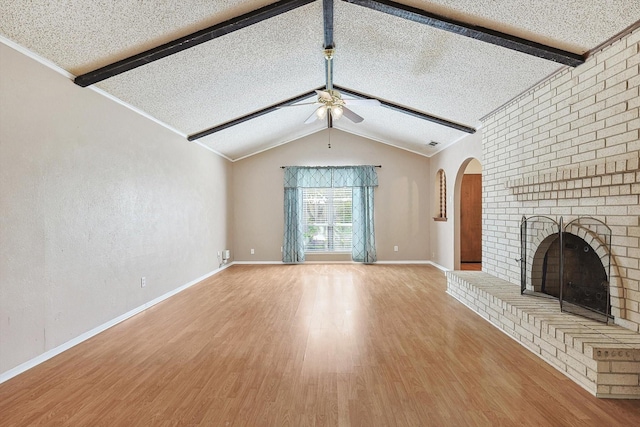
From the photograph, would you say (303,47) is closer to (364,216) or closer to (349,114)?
(349,114)

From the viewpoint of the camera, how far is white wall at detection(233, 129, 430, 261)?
7059mm

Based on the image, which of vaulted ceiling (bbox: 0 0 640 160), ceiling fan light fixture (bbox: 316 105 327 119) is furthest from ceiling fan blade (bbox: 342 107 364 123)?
vaulted ceiling (bbox: 0 0 640 160)

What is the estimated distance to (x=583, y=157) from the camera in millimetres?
2660

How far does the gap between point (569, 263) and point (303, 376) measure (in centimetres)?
249

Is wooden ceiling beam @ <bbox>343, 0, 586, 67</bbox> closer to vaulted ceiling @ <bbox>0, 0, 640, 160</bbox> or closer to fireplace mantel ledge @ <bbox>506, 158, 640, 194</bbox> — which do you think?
vaulted ceiling @ <bbox>0, 0, 640, 160</bbox>

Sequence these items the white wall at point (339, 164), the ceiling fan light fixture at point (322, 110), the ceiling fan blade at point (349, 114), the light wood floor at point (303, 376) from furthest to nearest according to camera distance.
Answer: the white wall at point (339, 164), the ceiling fan blade at point (349, 114), the ceiling fan light fixture at point (322, 110), the light wood floor at point (303, 376)

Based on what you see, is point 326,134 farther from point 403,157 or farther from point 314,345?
point 314,345

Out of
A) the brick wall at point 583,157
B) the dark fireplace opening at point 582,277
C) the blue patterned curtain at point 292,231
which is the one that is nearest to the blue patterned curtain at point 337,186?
the blue patterned curtain at point 292,231

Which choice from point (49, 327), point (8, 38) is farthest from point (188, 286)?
point (8, 38)

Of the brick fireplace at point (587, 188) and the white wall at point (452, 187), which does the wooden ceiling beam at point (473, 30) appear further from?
the white wall at point (452, 187)

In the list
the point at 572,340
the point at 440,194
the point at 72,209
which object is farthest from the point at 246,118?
the point at 572,340

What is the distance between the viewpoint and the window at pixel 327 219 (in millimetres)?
7203

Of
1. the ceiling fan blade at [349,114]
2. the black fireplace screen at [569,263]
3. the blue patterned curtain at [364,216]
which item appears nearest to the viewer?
the black fireplace screen at [569,263]

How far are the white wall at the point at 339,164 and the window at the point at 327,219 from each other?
593 mm
